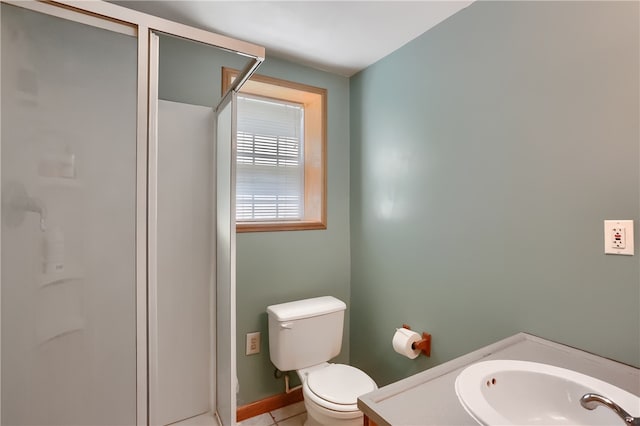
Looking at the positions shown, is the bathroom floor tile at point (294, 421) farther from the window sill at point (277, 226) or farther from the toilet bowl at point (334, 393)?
the window sill at point (277, 226)

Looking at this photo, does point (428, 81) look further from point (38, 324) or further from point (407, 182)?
point (38, 324)

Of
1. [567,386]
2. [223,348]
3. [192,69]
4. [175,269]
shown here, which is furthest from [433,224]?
[192,69]

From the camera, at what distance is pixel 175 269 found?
169 cm

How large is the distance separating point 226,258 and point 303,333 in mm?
686

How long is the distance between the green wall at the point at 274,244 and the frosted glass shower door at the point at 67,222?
30.2 inches

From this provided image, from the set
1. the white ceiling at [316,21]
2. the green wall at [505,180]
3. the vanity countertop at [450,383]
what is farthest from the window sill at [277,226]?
the vanity countertop at [450,383]

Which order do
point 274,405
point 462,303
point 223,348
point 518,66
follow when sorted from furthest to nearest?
point 274,405 < point 223,348 < point 462,303 < point 518,66

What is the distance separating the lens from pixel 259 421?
189cm

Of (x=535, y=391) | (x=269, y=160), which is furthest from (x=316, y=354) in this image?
(x=269, y=160)

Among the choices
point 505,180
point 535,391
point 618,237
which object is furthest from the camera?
point 505,180

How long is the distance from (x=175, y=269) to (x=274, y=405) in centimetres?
113

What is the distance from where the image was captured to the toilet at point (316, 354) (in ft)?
4.90

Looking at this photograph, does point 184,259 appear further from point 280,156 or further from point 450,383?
point 450,383

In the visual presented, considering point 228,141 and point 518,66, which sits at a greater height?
point 518,66
